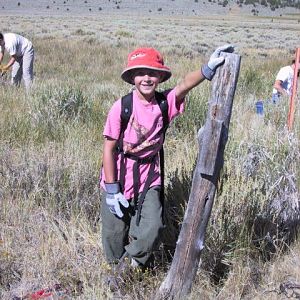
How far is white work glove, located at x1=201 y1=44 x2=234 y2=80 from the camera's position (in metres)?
2.39

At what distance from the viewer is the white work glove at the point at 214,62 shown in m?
2.39

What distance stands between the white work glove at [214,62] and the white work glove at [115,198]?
0.83 m

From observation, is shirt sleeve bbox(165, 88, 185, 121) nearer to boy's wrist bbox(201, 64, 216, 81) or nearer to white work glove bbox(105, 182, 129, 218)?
boy's wrist bbox(201, 64, 216, 81)

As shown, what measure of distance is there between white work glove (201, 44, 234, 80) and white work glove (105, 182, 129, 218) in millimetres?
832

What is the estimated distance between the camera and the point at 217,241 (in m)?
3.16

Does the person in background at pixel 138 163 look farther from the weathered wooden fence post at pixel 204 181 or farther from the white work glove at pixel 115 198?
the weathered wooden fence post at pixel 204 181

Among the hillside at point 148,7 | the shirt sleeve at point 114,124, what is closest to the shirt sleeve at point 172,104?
the shirt sleeve at point 114,124

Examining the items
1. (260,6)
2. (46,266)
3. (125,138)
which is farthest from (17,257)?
(260,6)

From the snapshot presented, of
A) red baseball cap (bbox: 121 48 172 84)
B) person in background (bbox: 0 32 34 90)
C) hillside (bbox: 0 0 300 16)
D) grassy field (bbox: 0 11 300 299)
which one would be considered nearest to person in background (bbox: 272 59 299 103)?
grassy field (bbox: 0 11 300 299)

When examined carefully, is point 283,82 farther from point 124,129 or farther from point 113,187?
point 113,187

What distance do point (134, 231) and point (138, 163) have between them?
16.0 inches

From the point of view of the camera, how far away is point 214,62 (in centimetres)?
239

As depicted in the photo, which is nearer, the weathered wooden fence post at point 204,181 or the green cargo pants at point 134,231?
the weathered wooden fence post at point 204,181

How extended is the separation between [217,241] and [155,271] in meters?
0.45
